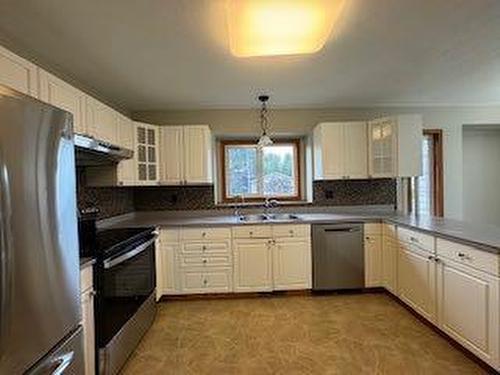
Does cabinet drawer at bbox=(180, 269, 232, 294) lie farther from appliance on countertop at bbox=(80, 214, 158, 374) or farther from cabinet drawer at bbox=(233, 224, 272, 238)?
appliance on countertop at bbox=(80, 214, 158, 374)

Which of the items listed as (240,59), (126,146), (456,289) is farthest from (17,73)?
(456,289)

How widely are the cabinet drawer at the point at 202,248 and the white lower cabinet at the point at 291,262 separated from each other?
0.59 metres

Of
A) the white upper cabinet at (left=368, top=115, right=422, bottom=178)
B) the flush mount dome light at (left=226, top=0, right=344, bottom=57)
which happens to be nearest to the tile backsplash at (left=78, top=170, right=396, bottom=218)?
the white upper cabinet at (left=368, top=115, right=422, bottom=178)

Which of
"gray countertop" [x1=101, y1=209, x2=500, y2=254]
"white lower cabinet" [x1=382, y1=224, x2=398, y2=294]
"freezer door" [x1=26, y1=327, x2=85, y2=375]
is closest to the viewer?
"freezer door" [x1=26, y1=327, x2=85, y2=375]

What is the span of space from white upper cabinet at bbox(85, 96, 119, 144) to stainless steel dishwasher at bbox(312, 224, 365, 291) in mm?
2243

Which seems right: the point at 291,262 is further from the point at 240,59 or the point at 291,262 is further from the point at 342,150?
the point at 240,59

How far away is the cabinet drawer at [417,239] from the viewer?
8.95 feet

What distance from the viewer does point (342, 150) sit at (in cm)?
408

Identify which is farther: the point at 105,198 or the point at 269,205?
the point at 269,205

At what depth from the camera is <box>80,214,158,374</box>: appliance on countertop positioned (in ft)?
6.84

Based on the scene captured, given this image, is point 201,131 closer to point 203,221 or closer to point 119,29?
point 203,221

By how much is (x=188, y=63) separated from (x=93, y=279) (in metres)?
1.72

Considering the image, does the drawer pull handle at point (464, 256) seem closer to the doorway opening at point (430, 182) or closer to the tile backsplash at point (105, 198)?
the doorway opening at point (430, 182)

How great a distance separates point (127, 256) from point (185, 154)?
176 cm
